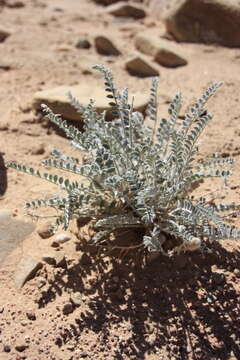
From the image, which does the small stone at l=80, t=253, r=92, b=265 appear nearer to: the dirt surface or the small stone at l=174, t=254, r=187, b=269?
the dirt surface

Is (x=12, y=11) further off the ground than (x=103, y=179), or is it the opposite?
(x=103, y=179)

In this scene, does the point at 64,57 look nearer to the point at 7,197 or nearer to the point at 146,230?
the point at 7,197

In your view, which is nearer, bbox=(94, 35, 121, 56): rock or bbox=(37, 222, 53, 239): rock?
bbox=(37, 222, 53, 239): rock

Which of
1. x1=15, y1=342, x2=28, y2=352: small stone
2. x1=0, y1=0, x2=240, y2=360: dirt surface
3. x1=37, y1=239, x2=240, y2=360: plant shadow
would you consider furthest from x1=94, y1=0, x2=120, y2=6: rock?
x1=15, y1=342, x2=28, y2=352: small stone

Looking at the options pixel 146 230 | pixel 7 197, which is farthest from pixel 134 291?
pixel 7 197

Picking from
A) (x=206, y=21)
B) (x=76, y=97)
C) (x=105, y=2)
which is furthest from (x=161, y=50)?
(x=105, y=2)

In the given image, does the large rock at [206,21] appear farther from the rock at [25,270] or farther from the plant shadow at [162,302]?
the rock at [25,270]
